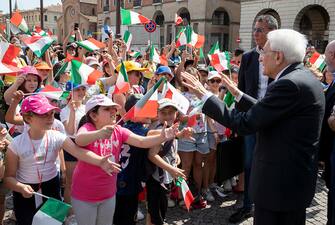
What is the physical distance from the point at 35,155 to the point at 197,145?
2.36 metres

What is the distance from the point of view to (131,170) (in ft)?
10.3

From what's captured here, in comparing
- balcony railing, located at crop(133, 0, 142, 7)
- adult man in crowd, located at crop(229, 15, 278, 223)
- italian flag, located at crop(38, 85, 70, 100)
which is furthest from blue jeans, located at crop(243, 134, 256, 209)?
balcony railing, located at crop(133, 0, 142, 7)

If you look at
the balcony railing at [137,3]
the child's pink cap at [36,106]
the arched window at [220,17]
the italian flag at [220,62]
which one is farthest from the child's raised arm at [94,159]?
the balcony railing at [137,3]

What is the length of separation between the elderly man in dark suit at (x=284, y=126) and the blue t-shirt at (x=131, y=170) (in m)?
1.03

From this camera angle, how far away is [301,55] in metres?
2.30

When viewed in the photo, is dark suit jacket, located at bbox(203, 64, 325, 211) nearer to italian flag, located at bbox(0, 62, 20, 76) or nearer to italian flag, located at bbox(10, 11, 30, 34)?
italian flag, located at bbox(0, 62, 20, 76)

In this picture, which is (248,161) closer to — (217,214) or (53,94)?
(217,214)

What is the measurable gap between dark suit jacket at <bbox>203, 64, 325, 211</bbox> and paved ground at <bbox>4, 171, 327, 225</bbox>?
5.67 feet

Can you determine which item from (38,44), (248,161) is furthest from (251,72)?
(38,44)

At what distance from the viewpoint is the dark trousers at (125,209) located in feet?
Result: 10.4

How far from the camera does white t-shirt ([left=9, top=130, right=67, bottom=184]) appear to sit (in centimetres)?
267

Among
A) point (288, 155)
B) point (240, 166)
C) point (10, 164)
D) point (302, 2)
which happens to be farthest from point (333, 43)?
point (302, 2)

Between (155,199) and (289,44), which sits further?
(155,199)

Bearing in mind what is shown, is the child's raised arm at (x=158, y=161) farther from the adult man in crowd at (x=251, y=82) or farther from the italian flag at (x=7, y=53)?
the italian flag at (x=7, y=53)
